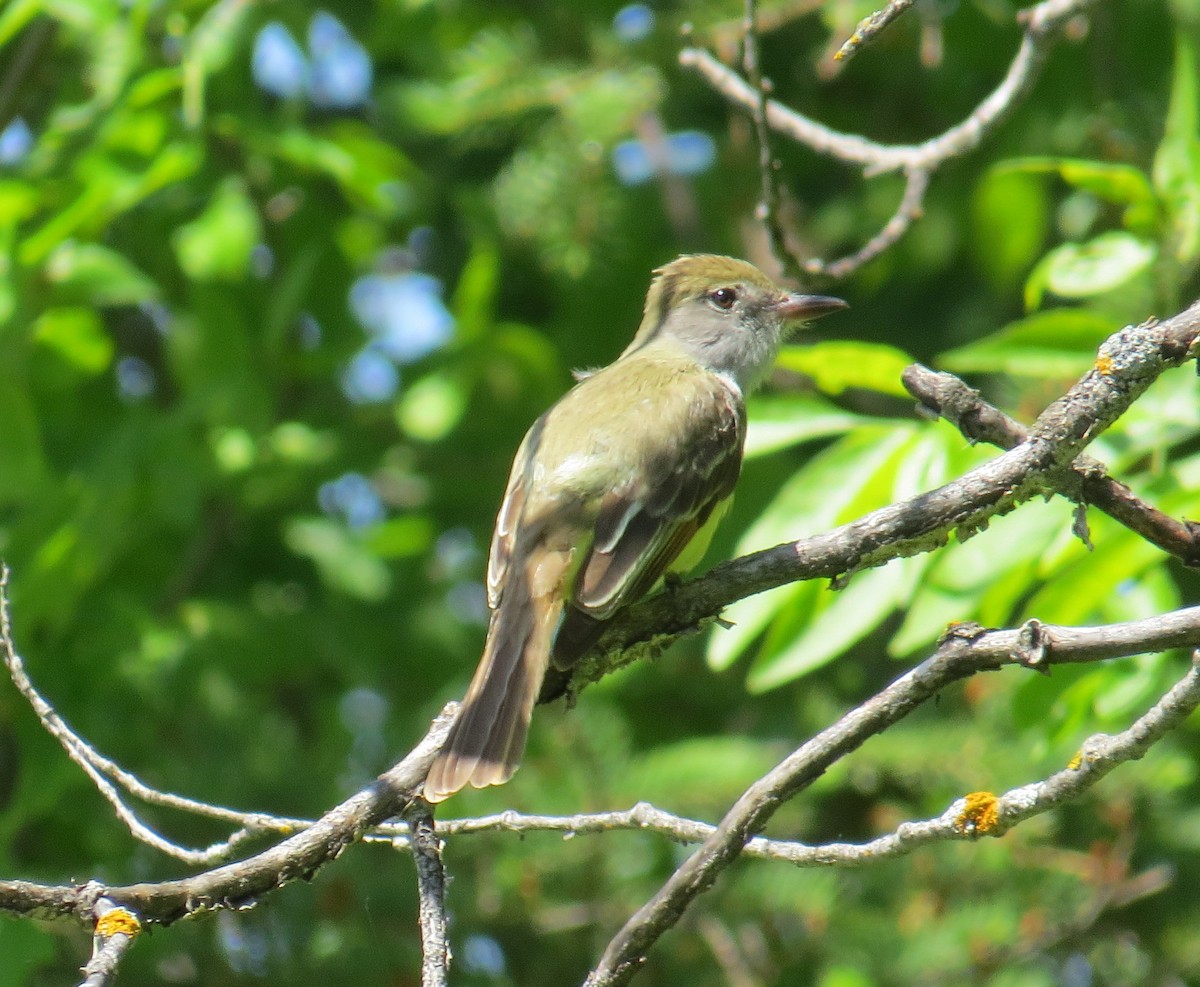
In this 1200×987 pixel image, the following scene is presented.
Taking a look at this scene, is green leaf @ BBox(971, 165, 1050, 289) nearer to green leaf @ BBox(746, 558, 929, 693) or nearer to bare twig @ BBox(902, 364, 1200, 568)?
green leaf @ BBox(746, 558, 929, 693)

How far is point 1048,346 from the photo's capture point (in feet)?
11.8

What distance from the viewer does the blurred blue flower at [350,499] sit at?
5556 millimetres

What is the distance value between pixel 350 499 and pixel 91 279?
5.29 feet

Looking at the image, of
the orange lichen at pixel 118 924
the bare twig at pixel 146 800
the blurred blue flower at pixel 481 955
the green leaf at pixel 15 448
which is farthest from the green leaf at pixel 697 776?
the orange lichen at pixel 118 924

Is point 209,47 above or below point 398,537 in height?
above

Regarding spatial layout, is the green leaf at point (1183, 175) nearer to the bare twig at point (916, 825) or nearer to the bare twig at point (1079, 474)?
the bare twig at point (1079, 474)

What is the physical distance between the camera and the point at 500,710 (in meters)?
3.25

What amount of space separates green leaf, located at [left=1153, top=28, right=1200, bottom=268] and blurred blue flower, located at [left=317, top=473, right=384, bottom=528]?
9.42 ft

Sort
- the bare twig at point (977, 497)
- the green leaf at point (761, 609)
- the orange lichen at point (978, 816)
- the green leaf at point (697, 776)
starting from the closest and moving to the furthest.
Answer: the orange lichen at point (978, 816)
the bare twig at point (977, 497)
the green leaf at point (761, 609)
the green leaf at point (697, 776)

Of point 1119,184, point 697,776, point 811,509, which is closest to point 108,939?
point 811,509

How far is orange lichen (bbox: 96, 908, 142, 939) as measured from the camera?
2.17 metres

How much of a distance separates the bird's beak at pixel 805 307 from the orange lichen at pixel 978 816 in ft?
9.08

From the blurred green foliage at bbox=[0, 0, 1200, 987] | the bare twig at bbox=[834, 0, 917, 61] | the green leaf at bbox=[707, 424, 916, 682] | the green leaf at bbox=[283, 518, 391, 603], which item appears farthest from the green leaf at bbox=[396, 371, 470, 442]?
the bare twig at bbox=[834, 0, 917, 61]

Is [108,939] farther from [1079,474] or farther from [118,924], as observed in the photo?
[1079,474]
